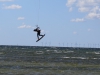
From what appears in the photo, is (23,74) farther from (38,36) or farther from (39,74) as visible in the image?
(38,36)

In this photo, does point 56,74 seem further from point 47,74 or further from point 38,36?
point 38,36

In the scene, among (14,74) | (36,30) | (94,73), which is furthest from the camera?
(94,73)

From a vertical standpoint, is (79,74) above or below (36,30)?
below

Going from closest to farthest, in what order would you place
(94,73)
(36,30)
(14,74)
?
(36,30), (14,74), (94,73)

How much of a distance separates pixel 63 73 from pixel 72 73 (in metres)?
1.24

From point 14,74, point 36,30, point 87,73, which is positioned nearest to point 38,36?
point 36,30

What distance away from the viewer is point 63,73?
59.6 metres

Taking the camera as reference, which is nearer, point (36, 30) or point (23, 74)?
point (36, 30)

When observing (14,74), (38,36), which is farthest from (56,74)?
(38,36)

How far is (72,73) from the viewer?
59906 millimetres

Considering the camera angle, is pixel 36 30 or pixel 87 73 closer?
pixel 36 30

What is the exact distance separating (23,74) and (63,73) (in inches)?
228

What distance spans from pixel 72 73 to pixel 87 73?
78.9 inches

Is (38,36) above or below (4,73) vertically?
above
